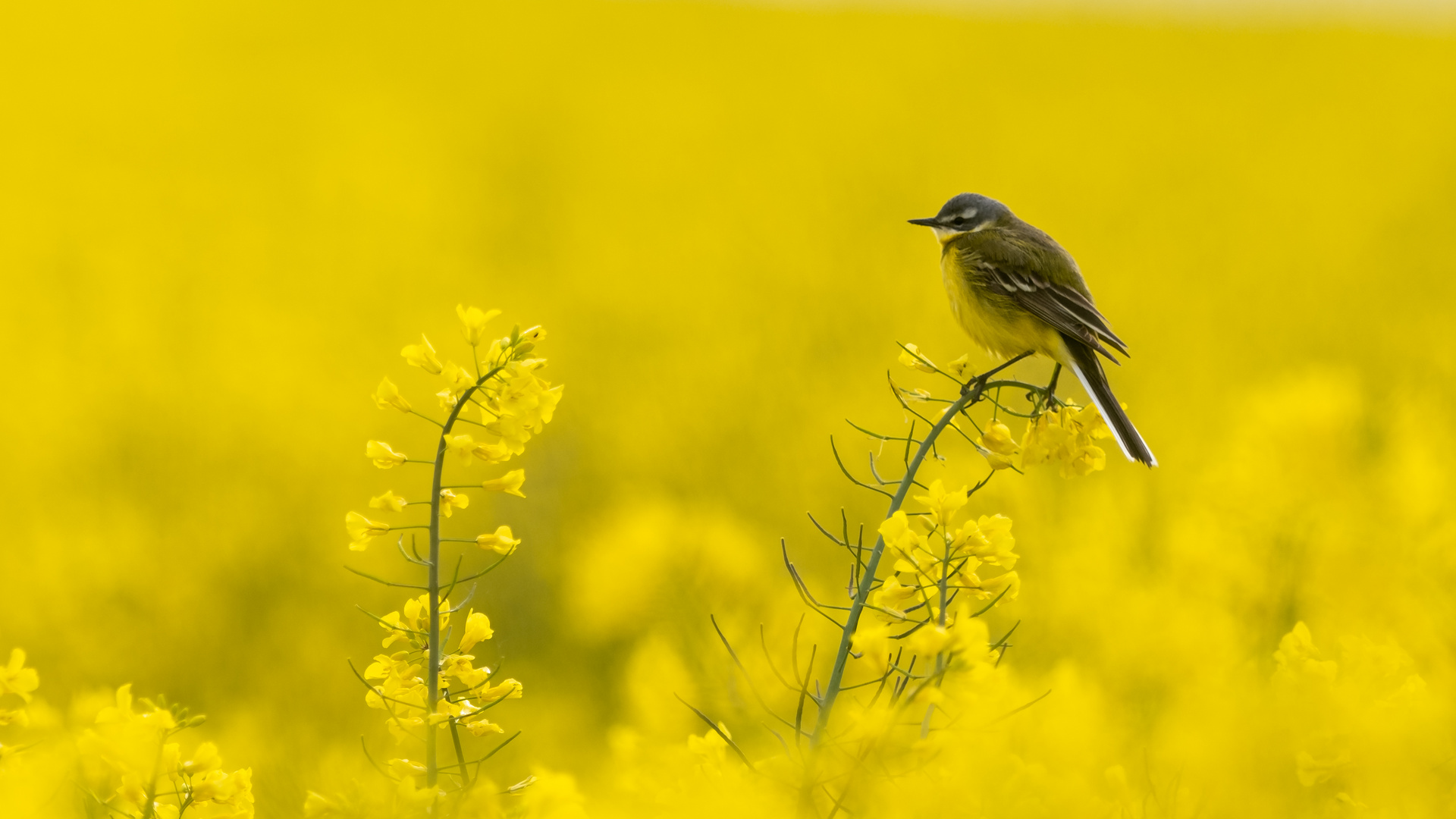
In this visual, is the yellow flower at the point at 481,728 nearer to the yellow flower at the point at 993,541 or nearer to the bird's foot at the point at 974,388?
the yellow flower at the point at 993,541

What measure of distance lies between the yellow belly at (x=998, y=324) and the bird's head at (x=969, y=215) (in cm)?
16

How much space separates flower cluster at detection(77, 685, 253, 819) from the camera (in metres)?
1.63

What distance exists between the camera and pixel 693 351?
8.07 metres

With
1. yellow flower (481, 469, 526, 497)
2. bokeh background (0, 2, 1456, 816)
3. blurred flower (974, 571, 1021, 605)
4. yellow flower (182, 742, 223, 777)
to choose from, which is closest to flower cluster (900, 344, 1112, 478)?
blurred flower (974, 571, 1021, 605)

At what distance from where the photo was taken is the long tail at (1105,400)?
2.49m

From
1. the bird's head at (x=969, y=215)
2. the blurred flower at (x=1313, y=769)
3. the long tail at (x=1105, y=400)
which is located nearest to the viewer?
the blurred flower at (x=1313, y=769)

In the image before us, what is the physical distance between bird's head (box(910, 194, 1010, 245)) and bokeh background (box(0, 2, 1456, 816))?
3.76ft

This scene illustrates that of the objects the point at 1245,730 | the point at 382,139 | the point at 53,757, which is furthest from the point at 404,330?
the point at 1245,730

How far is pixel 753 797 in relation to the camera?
1704 millimetres

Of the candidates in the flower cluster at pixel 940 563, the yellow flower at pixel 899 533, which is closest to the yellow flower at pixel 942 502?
the flower cluster at pixel 940 563

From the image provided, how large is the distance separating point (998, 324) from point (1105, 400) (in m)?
0.66

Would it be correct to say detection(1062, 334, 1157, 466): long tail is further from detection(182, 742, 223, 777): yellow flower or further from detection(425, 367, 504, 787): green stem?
detection(182, 742, 223, 777): yellow flower

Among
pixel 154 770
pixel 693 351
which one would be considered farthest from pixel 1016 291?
pixel 693 351

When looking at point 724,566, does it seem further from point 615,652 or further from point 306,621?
point 306,621
